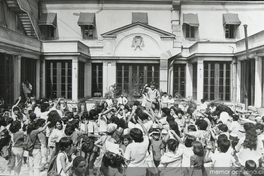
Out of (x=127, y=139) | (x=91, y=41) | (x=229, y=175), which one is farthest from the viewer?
(x=91, y=41)

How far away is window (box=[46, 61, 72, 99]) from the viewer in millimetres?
20797

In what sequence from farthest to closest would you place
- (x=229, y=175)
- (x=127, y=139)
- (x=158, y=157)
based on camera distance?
(x=158, y=157)
(x=127, y=139)
(x=229, y=175)

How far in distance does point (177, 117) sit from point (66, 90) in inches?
491

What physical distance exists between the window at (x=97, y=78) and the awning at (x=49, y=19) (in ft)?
16.2

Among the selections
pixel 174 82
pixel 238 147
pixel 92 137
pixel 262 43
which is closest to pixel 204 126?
pixel 238 147

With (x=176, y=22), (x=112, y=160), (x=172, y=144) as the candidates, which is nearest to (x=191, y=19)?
(x=176, y=22)

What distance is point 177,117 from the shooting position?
9.77m

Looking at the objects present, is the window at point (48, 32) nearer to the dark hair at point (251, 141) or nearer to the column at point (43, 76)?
the column at point (43, 76)

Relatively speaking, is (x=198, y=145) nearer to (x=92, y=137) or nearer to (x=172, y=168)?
(x=172, y=168)

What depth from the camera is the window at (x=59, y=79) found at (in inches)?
819

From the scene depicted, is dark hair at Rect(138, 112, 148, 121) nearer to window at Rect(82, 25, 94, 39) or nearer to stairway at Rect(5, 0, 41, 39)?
stairway at Rect(5, 0, 41, 39)

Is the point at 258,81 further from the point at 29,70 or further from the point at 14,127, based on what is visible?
the point at 14,127

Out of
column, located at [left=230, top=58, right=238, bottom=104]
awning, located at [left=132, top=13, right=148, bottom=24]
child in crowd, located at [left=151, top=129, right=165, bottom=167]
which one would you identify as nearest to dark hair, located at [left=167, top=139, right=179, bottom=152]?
child in crowd, located at [left=151, top=129, right=165, bottom=167]

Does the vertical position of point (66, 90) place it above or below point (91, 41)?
below
